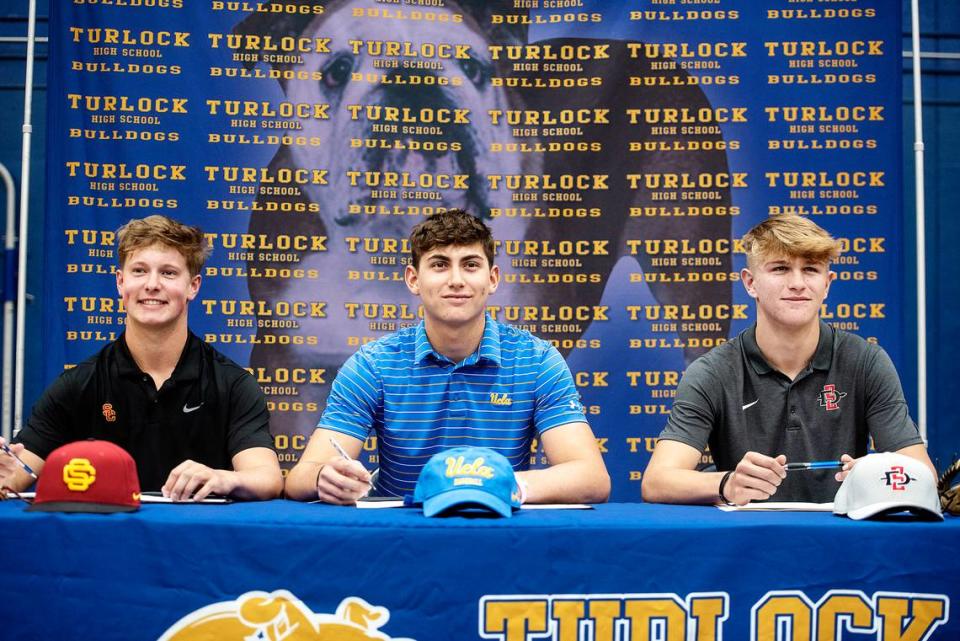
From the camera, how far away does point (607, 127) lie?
3.50 meters

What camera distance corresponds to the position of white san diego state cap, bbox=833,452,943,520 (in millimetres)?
1622

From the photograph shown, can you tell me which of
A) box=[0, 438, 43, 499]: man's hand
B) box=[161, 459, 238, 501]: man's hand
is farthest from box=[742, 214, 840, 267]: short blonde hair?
box=[0, 438, 43, 499]: man's hand

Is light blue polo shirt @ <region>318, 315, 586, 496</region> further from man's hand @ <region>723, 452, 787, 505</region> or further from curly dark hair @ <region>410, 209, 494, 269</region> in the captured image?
man's hand @ <region>723, 452, 787, 505</region>

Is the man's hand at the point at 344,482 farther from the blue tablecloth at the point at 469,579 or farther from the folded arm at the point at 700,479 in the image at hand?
the folded arm at the point at 700,479

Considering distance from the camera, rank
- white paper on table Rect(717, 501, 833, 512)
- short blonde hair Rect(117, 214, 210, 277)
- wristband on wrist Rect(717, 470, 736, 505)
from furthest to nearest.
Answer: short blonde hair Rect(117, 214, 210, 277) < wristband on wrist Rect(717, 470, 736, 505) < white paper on table Rect(717, 501, 833, 512)

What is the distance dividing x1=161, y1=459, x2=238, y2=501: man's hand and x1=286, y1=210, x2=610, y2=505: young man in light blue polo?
0.43 meters

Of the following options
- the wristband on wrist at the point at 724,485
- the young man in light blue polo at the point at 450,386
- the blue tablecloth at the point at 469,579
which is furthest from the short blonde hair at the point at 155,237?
the wristband on wrist at the point at 724,485

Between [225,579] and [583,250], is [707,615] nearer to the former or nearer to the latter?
[225,579]

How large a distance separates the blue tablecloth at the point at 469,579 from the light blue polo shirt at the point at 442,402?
780 millimetres

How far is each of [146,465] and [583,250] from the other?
6.05 feet

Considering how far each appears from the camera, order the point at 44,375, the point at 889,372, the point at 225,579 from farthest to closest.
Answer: the point at 44,375
the point at 889,372
the point at 225,579

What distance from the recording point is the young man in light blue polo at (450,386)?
2.34 metres

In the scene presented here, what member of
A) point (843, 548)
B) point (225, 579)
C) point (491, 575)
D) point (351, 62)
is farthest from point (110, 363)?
point (843, 548)

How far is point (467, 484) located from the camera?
165 cm
